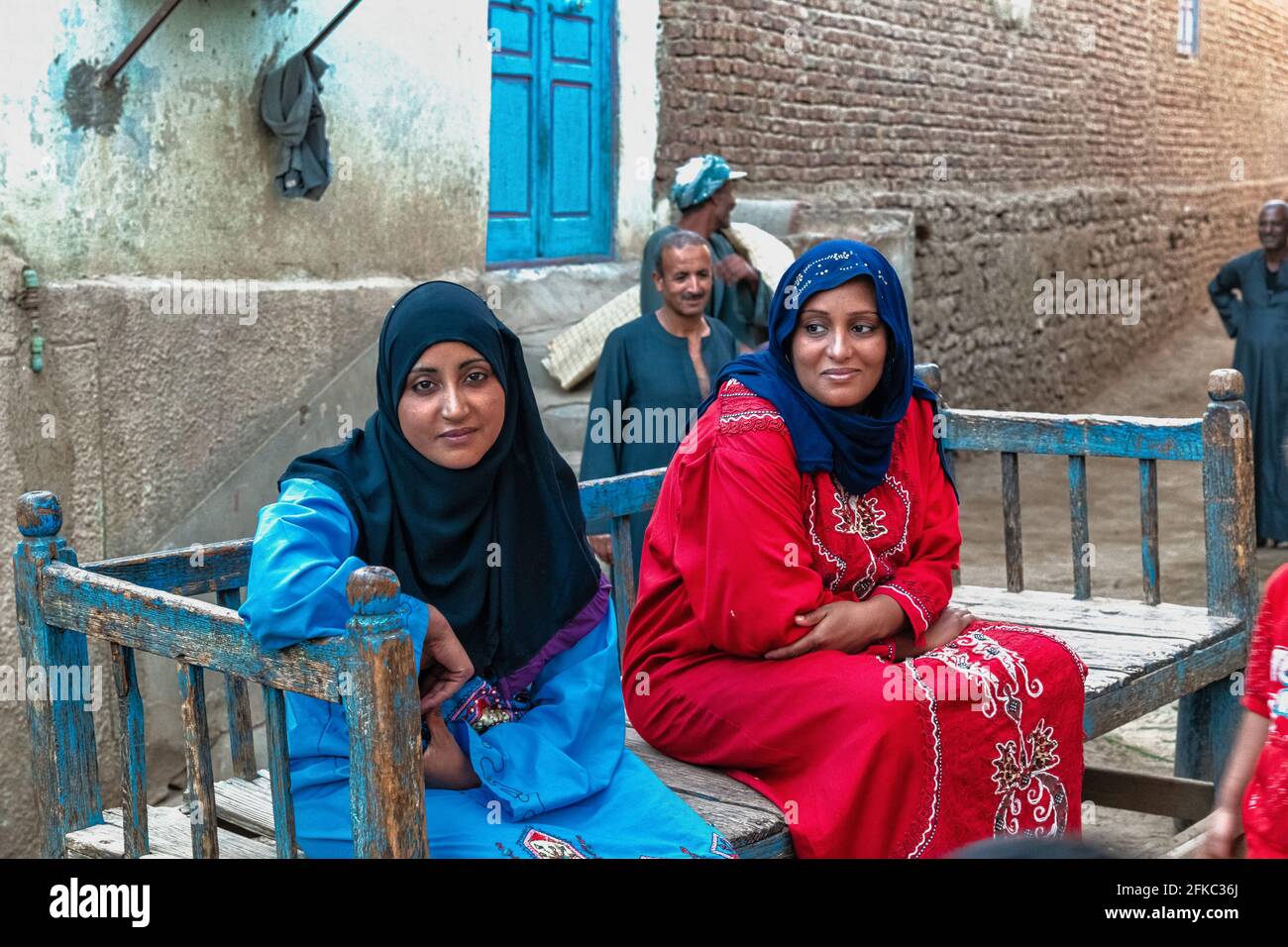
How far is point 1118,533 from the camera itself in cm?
887

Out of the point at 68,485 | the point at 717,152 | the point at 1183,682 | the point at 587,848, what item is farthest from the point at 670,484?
the point at 717,152

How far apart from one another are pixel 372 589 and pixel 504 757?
61cm

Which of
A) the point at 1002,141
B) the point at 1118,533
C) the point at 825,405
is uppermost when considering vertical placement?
the point at 1002,141

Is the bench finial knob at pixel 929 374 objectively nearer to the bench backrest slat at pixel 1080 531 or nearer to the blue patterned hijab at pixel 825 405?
the bench backrest slat at pixel 1080 531

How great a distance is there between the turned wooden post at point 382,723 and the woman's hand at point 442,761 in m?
0.35

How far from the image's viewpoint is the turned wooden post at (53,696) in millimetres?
2611

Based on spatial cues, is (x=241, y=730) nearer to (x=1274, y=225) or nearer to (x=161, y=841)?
(x=161, y=841)

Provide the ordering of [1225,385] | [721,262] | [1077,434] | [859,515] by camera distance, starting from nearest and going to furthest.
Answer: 1. [859,515]
2. [1225,385]
3. [1077,434]
4. [721,262]

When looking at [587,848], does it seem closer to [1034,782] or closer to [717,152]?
[1034,782]

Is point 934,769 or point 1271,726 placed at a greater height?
point 1271,726

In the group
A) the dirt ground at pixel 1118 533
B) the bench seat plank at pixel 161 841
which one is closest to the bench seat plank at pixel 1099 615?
the dirt ground at pixel 1118 533
